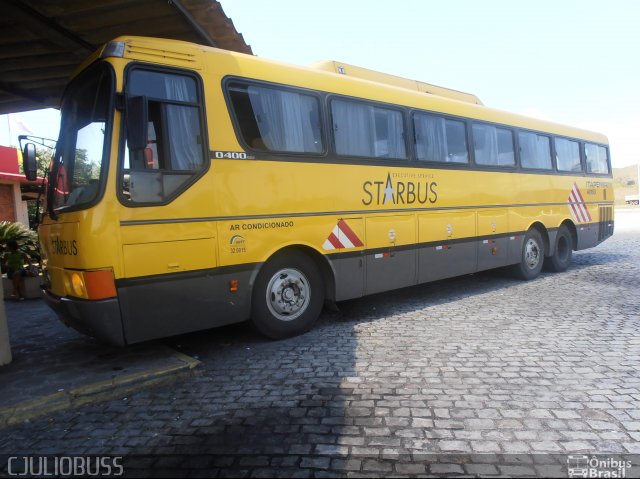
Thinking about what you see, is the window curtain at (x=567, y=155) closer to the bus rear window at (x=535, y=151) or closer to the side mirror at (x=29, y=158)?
Answer: the bus rear window at (x=535, y=151)

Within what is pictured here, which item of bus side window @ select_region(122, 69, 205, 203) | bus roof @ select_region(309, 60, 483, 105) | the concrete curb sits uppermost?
bus roof @ select_region(309, 60, 483, 105)

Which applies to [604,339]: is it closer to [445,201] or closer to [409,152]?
[445,201]

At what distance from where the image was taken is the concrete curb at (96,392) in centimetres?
357

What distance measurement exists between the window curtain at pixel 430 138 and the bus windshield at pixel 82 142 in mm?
4565

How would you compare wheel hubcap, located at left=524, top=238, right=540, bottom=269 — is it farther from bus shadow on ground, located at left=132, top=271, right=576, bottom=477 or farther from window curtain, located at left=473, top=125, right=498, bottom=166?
bus shadow on ground, located at left=132, top=271, right=576, bottom=477

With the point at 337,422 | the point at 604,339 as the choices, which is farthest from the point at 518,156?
the point at 337,422

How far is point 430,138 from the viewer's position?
23.6 ft

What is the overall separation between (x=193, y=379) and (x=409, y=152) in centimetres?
458

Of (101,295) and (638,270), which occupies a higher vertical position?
(101,295)

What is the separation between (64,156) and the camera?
472cm

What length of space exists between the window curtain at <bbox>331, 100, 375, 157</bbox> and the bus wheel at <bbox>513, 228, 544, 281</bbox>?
15.8 feet

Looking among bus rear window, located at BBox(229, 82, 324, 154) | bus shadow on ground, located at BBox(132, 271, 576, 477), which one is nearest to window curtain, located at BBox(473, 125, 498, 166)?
bus rear window, located at BBox(229, 82, 324, 154)

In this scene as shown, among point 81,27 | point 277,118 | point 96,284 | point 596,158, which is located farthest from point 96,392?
point 596,158

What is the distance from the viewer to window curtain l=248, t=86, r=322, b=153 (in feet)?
17.1
